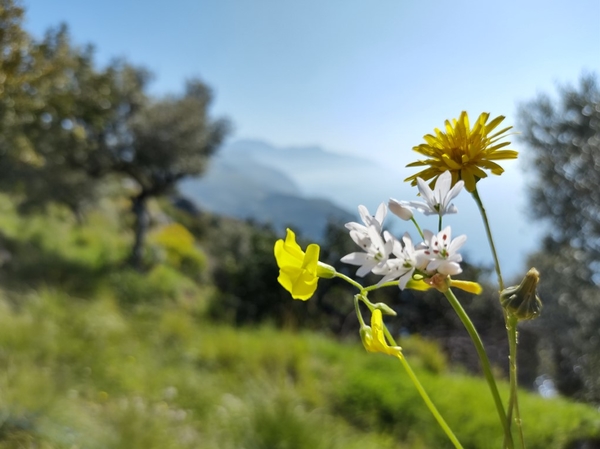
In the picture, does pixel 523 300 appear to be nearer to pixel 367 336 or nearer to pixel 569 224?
pixel 367 336

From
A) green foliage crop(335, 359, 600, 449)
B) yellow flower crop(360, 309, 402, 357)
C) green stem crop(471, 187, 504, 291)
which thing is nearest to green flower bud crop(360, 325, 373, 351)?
yellow flower crop(360, 309, 402, 357)

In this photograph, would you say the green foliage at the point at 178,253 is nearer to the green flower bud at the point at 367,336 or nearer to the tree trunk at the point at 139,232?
the tree trunk at the point at 139,232

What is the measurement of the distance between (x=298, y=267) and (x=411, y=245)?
0.09 meters

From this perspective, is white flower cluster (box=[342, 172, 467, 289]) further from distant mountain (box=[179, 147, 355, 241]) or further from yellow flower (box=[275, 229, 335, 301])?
distant mountain (box=[179, 147, 355, 241])

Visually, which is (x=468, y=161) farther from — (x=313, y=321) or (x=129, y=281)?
(x=129, y=281)

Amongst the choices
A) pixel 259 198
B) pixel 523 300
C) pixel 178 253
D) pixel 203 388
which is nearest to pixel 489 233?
pixel 523 300

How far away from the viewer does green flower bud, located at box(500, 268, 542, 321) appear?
34 centimetres

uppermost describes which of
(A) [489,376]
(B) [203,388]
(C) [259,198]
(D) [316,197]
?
(C) [259,198]

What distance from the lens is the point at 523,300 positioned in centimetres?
35

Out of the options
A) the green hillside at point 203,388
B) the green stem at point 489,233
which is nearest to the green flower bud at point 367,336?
the green stem at point 489,233

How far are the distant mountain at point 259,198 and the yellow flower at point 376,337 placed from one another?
178 inches

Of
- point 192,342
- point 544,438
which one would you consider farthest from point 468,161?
point 192,342

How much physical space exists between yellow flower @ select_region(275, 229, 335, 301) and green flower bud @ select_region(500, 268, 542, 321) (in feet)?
0.44

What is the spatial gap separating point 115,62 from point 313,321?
4.56 metres
